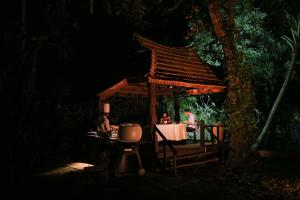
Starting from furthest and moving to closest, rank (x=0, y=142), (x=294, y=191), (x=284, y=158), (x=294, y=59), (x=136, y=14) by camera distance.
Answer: (x=294, y=59)
(x=284, y=158)
(x=136, y=14)
(x=294, y=191)
(x=0, y=142)

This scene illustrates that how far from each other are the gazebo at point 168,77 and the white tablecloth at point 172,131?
3.35 ft

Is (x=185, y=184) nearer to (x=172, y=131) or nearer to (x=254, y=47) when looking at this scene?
(x=172, y=131)

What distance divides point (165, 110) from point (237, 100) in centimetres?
521

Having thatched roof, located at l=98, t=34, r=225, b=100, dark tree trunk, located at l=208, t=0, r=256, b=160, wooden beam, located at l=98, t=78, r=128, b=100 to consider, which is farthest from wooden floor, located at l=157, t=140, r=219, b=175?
wooden beam, located at l=98, t=78, r=128, b=100

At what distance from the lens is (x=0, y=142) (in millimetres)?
3086

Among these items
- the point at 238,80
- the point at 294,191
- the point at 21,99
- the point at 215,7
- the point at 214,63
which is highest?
the point at 215,7

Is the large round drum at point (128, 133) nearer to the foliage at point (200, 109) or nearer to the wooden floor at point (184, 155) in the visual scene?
the wooden floor at point (184, 155)

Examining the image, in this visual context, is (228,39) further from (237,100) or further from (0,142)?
(0,142)

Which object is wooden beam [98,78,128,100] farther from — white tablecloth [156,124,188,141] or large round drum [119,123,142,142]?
large round drum [119,123,142,142]

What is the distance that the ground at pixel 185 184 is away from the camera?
680 centimetres

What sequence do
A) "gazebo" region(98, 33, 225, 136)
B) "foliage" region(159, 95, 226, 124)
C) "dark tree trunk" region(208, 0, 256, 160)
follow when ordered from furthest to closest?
"foliage" region(159, 95, 226, 124) < "dark tree trunk" region(208, 0, 256, 160) < "gazebo" region(98, 33, 225, 136)

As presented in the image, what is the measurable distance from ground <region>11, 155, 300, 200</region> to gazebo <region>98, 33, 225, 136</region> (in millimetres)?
2184

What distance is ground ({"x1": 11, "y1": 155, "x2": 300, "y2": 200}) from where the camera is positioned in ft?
22.3

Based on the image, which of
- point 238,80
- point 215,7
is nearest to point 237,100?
point 238,80
